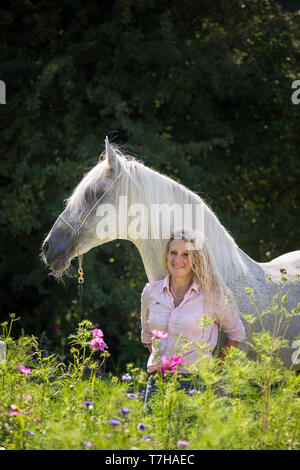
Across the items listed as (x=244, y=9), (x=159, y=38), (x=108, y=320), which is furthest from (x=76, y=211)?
(x=244, y=9)

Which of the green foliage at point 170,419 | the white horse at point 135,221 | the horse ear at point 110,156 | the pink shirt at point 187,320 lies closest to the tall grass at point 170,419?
the green foliage at point 170,419

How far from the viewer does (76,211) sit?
111 inches

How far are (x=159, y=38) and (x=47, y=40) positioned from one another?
121 cm

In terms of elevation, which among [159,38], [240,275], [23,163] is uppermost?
[159,38]

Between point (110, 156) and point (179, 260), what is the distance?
2.07 feet

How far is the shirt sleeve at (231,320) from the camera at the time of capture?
8.39ft

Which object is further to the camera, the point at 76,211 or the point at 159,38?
the point at 159,38

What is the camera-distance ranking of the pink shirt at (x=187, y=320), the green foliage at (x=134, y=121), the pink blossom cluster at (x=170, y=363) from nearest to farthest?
the pink blossom cluster at (x=170, y=363), the pink shirt at (x=187, y=320), the green foliage at (x=134, y=121)

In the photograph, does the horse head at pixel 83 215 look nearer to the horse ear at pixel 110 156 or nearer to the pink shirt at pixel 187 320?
the horse ear at pixel 110 156

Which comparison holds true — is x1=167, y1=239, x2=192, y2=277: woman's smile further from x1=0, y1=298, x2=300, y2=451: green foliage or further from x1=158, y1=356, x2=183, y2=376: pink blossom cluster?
x1=158, y1=356, x2=183, y2=376: pink blossom cluster

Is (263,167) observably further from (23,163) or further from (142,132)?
(23,163)

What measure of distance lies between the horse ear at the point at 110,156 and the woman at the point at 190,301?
49 cm

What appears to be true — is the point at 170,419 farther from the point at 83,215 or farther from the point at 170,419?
the point at 83,215

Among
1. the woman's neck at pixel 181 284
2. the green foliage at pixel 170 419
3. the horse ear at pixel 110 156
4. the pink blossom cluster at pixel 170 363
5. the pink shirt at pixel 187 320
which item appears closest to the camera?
the green foliage at pixel 170 419
